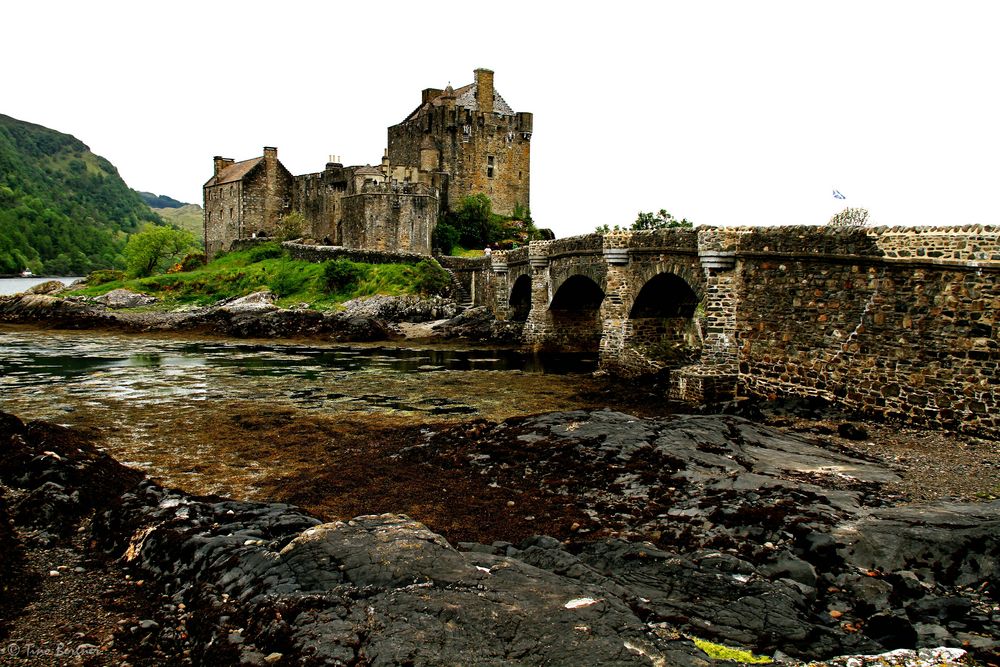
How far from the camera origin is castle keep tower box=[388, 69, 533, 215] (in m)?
56.1

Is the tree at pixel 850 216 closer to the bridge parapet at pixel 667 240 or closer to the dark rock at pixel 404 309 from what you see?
the bridge parapet at pixel 667 240

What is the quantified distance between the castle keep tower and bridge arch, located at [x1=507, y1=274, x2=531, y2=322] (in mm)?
16303

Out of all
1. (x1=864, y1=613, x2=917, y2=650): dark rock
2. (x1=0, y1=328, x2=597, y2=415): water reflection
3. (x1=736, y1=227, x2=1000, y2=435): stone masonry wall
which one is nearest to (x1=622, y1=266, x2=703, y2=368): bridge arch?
(x1=0, y1=328, x2=597, y2=415): water reflection

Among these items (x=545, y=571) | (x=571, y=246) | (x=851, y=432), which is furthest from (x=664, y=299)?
(x=545, y=571)

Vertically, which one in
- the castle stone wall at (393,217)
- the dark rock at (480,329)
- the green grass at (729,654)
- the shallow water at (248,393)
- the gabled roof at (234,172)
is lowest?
the green grass at (729,654)

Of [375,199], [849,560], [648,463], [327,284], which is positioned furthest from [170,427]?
[375,199]

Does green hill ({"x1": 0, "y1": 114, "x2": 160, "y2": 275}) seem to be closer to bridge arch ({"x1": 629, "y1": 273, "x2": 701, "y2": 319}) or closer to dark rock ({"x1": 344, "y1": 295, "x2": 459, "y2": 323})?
dark rock ({"x1": 344, "y1": 295, "x2": 459, "y2": 323})

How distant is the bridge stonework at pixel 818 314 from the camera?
15.9 m

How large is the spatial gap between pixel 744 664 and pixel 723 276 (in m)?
16.7

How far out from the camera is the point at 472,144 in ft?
185

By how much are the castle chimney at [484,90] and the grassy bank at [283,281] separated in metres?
15.5

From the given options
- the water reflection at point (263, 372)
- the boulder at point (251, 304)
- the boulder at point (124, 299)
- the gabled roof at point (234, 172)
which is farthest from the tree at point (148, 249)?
the water reflection at point (263, 372)

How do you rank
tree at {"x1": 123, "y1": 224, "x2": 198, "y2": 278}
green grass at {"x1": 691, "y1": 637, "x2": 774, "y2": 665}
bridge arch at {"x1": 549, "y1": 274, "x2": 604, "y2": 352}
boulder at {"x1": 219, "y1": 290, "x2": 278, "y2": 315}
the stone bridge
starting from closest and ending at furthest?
1. green grass at {"x1": 691, "y1": 637, "x2": 774, "y2": 665}
2. the stone bridge
3. bridge arch at {"x1": 549, "y1": 274, "x2": 604, "y2": 352}
4. boulder at {"x1": 219, "y1": 290, "x2": 278, "y2": 315}
5. tree at {"x1": 123, "y1": 224, "x2": 198, "y2": 278}

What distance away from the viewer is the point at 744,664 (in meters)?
6.62
